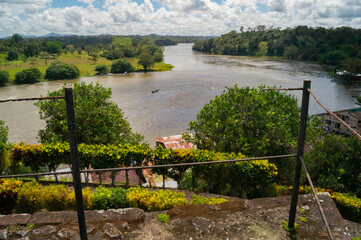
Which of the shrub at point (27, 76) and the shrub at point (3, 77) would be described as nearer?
the shrub at point (3, 77)

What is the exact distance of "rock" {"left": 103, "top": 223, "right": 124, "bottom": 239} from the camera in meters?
4.07

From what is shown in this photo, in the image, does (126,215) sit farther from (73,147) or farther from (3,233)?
(73,147)

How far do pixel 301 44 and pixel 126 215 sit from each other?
254ft

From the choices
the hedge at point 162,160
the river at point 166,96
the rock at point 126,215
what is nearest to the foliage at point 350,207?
the hedge at point 162,160

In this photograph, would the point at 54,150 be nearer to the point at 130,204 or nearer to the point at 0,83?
the point at 130,204

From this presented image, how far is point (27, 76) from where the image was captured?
42344 mm

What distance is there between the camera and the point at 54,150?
9828mm

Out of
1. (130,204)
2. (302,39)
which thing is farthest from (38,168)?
(302,39)

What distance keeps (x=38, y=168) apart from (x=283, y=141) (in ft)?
31.5

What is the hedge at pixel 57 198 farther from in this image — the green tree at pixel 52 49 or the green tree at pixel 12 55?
the green tree at pixel 52 49

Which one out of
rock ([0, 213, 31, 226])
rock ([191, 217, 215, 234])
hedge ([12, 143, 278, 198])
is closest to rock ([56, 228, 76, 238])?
rock ([0, 213, 31, 226])

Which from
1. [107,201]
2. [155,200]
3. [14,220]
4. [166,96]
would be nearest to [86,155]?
[107,201]

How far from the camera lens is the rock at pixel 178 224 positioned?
14.2 feet

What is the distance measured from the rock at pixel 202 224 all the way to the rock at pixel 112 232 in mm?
1127
